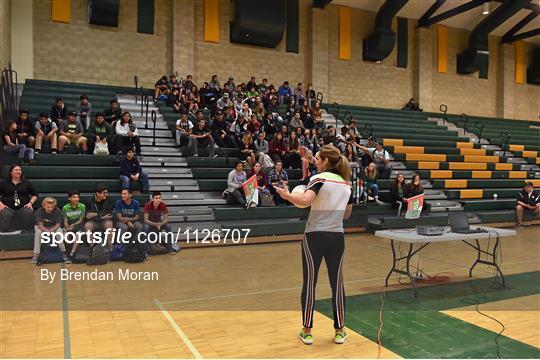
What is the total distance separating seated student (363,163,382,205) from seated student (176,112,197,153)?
4.35 metres

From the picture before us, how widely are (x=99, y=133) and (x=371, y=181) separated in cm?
665

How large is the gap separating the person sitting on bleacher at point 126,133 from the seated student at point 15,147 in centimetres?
177

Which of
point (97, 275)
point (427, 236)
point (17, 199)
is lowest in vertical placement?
point (97, 275)

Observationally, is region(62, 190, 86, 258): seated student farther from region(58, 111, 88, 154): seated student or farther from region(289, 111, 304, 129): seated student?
region(289, 111, 304, 129): seated student

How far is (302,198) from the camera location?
344 centimetres

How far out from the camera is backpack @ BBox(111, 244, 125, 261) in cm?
709

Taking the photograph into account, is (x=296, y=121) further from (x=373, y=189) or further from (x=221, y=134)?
(x=373, y=189)

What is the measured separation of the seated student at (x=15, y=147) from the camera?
8984mm

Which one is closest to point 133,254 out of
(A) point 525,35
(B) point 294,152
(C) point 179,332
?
(C) point 179,332

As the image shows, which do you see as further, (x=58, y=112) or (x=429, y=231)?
(x=58, y=112)

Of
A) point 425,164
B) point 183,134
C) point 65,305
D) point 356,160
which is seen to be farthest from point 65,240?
point 425,164

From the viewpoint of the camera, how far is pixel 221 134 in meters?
11.9

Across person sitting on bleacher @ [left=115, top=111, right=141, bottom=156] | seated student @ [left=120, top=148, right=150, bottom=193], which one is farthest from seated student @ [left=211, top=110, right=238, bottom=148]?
seated student @ [left=120, top=148, right=150, bottom=193]

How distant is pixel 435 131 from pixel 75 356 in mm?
16960
